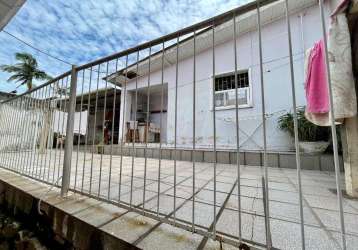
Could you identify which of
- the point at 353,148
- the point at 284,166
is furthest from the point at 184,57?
the point at 353,148

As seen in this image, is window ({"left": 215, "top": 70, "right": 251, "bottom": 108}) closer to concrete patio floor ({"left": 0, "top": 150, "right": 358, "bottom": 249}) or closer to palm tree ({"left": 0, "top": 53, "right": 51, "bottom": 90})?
concrete patio floor ({"left": 0, "top": 150, "right": 358, "bottom": 249})

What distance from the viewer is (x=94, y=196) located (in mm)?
1319

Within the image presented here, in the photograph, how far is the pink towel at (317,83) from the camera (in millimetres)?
1414

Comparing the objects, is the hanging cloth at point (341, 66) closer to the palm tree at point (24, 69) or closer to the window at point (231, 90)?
the window at point (231, 90)

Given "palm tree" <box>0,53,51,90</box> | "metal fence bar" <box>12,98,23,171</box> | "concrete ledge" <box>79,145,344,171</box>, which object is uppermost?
"palm tree" <box>0,53,51,90</box>

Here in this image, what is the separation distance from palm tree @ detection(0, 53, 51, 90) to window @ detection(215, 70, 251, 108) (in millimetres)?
13633

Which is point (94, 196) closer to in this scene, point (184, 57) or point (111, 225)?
point (111, 225)

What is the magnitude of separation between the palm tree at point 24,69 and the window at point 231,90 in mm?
13633

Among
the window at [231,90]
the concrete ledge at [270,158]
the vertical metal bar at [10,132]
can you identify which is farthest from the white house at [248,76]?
the vertical metal bar at [10,132]

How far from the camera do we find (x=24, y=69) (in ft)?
37.2

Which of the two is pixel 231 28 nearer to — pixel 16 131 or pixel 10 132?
pixel 16 131

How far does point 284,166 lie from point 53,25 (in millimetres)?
8236

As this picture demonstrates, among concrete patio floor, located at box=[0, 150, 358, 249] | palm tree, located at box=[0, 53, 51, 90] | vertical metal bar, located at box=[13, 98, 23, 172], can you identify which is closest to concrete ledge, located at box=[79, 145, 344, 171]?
concrete patio floor, located at box=[0, 150, 358, 249]

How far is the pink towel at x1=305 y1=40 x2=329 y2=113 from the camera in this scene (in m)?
1.41
